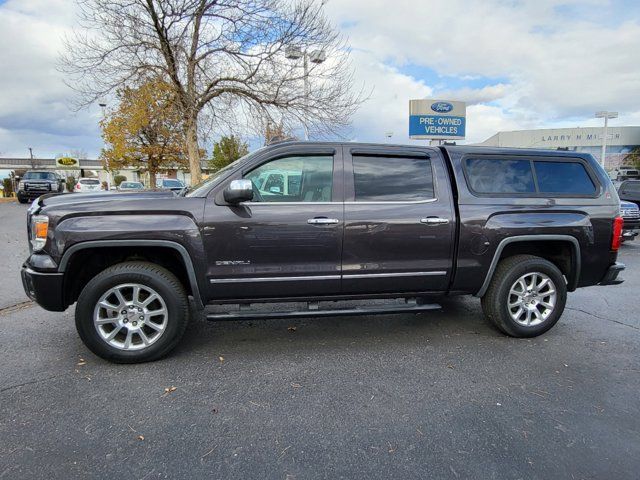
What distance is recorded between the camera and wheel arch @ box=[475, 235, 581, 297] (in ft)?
13.3

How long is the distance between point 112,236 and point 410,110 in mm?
20790

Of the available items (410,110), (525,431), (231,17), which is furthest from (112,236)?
(410,110)

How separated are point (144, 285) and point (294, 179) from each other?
1.68 meters

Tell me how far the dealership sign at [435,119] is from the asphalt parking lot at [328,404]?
18.8 meters

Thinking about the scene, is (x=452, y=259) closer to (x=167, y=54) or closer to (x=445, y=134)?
(x=167, y=54)

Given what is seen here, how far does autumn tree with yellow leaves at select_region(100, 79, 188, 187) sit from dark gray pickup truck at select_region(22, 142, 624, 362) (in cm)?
1194

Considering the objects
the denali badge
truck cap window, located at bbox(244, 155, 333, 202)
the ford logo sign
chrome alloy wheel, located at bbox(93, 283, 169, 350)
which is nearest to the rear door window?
the ford logo sign

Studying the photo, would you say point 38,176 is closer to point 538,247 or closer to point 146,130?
point 146,130

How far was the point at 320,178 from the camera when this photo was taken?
3881 mm

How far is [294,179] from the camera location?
394 centimetres

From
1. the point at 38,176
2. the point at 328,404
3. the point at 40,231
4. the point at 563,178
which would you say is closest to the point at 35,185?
the point at 38,176

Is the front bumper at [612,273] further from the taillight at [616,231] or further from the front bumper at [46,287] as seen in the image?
the front bumper at [46,287]

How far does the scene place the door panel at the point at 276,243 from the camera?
3539 mm

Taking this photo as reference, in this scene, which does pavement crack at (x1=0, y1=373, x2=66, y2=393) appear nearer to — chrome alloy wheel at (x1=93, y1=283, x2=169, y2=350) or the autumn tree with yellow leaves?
chrome alloy wheel at (x1=93, y1=283, x2=169, y2=350)
